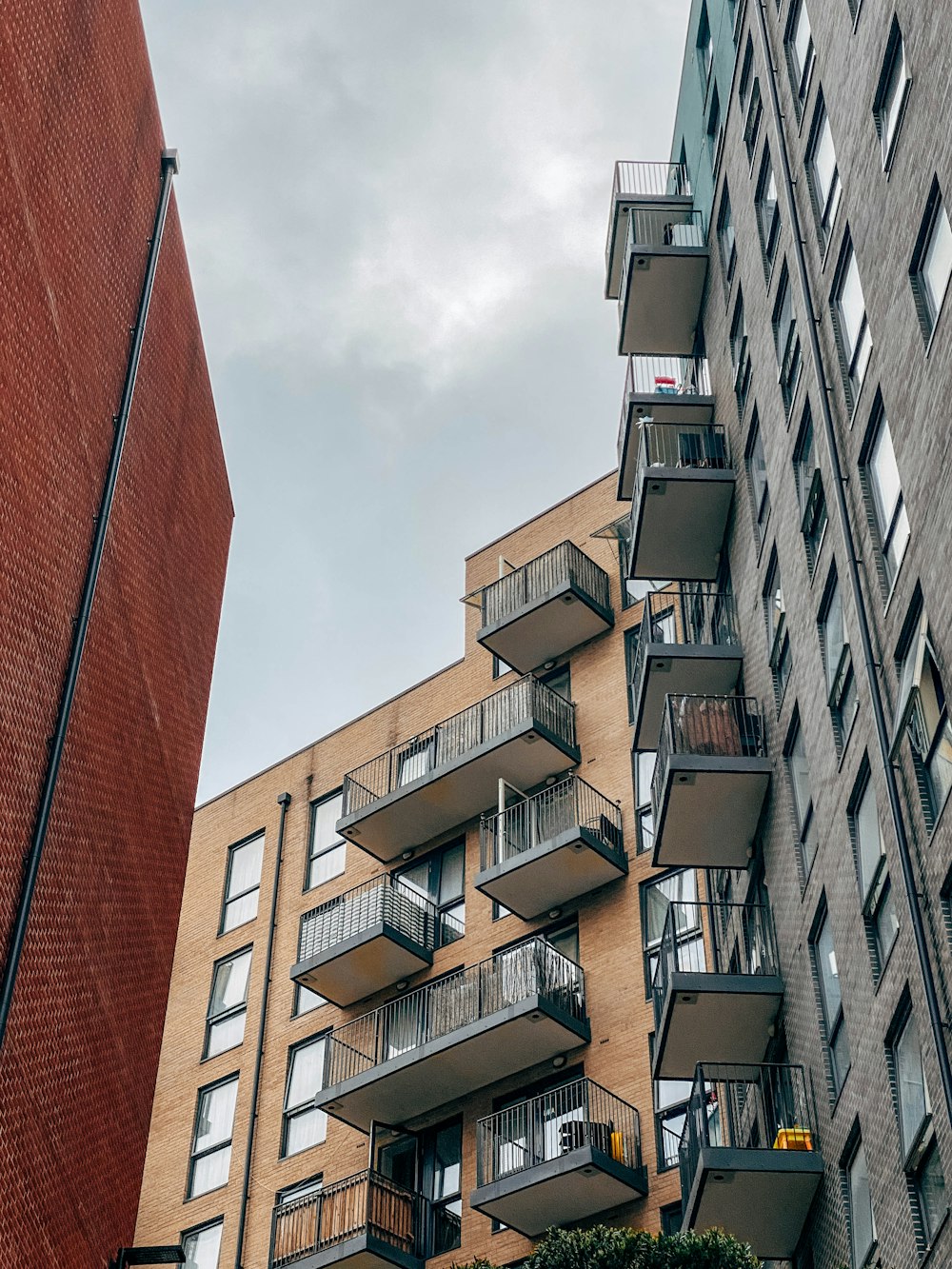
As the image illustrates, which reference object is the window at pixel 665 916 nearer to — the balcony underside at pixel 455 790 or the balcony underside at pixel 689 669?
the balcony underside at pixel 689 669

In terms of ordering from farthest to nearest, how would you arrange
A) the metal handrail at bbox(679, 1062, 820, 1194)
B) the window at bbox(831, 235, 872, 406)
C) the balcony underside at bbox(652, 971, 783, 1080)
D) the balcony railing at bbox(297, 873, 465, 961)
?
1. the balcony railing at bbox(297, 873, 465, 961)
2. the balcony underside at bbox(652, 971, 783, 1080)
3. the metal handrail at bbox(679, 1062, 820, 1194)
4. the window at bbox(831, 235, 872, 406)

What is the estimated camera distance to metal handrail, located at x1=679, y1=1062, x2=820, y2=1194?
63.9 ft

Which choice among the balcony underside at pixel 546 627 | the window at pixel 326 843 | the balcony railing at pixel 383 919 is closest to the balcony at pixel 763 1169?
the balcony railing at pixel 383 919

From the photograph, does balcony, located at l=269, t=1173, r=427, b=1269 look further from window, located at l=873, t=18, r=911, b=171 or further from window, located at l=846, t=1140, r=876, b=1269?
window, located at l=873, t=18, r=911, b=171

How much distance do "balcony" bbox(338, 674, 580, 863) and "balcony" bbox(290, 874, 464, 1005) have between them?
1.17 m

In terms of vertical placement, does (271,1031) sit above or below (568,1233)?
above

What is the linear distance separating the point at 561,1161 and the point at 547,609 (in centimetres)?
1108

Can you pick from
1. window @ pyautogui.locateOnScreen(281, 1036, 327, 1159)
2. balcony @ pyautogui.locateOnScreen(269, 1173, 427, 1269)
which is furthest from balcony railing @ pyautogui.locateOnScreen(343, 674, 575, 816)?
balcony @ pyautogui.locateOnScreen(269, 1173, 427, 1269)

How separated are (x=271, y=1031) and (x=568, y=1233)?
15.8m

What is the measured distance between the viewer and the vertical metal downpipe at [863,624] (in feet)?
49.4

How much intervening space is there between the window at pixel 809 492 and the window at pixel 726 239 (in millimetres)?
6115

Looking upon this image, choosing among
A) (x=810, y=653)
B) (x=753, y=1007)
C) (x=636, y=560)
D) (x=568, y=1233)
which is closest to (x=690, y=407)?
(x=636, y=560)

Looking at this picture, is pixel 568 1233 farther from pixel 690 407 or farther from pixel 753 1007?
pixel 690 407

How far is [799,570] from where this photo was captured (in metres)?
21.3
